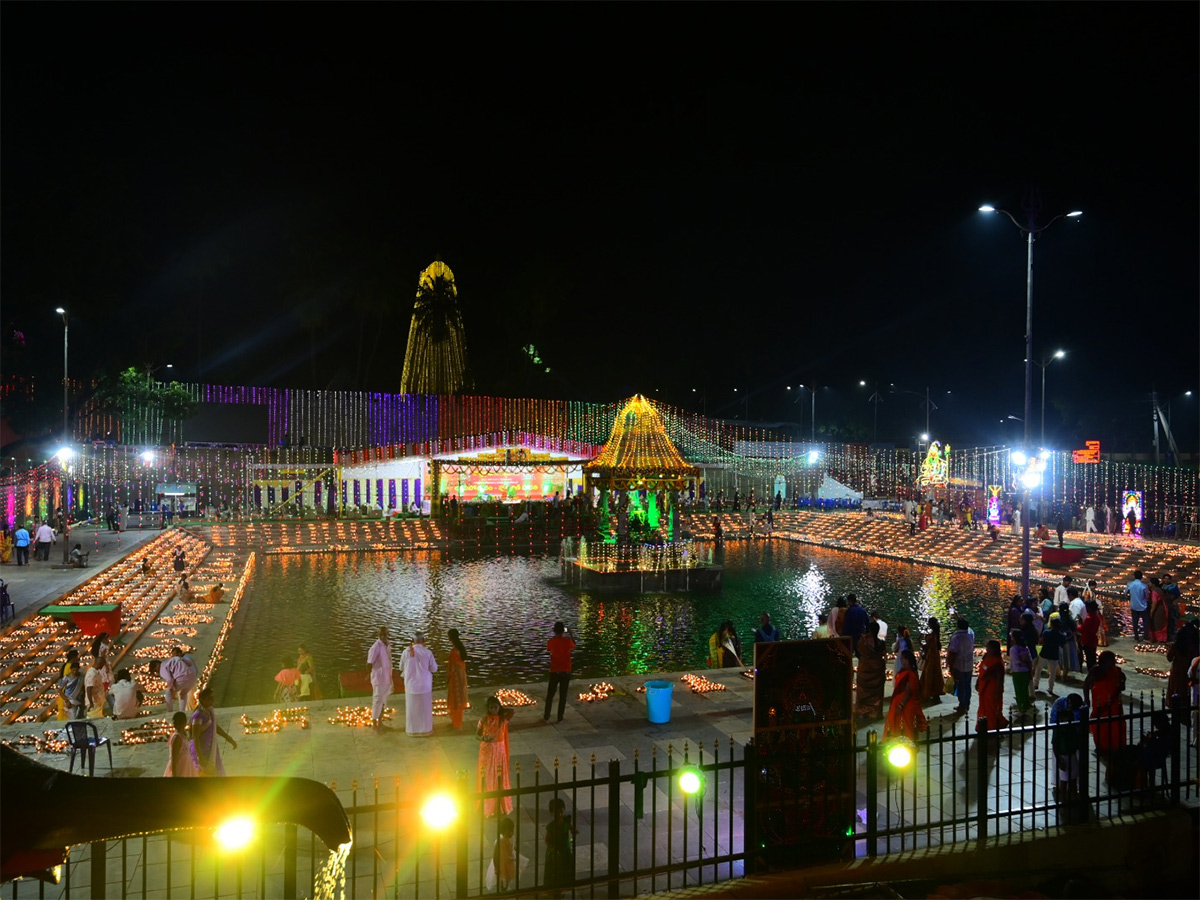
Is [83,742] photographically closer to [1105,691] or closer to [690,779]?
[690,779]

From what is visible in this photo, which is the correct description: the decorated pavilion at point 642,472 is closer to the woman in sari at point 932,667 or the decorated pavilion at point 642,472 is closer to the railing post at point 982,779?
the woman in sari at point 932,667

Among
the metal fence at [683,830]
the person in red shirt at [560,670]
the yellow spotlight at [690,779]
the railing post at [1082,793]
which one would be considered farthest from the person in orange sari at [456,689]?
the railing post at [1082,793]

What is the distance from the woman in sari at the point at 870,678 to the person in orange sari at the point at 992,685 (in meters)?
1.24

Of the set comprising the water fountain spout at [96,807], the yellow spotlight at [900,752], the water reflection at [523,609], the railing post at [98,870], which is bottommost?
the water reflection at [523,609]

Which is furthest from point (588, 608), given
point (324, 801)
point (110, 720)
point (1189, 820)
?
point (324, 801)

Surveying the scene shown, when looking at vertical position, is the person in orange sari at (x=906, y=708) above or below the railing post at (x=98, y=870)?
below

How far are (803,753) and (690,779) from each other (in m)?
1.04

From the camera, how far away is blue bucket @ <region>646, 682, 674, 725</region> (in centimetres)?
1071

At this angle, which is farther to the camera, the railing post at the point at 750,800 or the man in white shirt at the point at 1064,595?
the man in white shirt at the point at 1064,595

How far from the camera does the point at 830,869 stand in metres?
6.48

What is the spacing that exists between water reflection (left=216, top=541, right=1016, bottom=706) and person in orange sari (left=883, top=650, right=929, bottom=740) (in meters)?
5.60

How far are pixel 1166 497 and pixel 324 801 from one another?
43.1 metres

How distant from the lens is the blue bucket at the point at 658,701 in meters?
10.7

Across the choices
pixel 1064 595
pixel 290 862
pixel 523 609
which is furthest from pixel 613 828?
pixel 523 609
